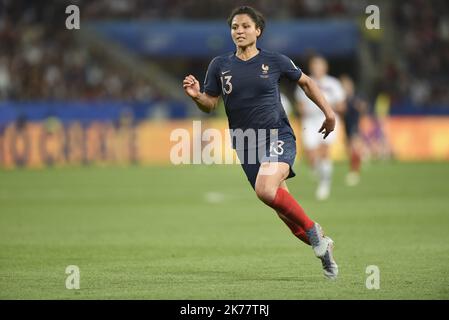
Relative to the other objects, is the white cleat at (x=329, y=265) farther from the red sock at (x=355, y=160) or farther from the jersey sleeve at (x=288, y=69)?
the red sock at (x=355, y=160)

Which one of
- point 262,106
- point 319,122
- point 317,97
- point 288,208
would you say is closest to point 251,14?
point 262,106

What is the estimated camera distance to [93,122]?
30.7 metres

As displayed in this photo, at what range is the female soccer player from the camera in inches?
388

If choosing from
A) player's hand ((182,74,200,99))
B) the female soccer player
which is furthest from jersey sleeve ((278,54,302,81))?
player's hand ((182,74,200,99))

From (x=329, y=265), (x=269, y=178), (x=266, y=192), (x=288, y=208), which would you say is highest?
(x=269, y=178)

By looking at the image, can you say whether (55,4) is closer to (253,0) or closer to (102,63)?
(102,63)

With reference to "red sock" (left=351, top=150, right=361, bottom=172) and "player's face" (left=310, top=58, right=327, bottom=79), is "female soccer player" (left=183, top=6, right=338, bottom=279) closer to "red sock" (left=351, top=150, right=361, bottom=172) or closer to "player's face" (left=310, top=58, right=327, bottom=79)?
"player's face" (left=310, top=58, right=327, bottom=79)

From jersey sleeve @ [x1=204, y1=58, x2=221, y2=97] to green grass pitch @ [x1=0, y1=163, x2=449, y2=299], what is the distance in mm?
1753

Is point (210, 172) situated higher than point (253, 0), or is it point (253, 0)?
point (253, 0)

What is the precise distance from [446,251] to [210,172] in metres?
17.6

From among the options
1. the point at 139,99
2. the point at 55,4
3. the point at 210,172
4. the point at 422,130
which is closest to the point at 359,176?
the point at 210,172

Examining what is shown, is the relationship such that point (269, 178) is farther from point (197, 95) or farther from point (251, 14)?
point (251, 14)

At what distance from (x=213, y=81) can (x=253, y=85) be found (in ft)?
1.40

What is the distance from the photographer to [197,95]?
9.93 meters
